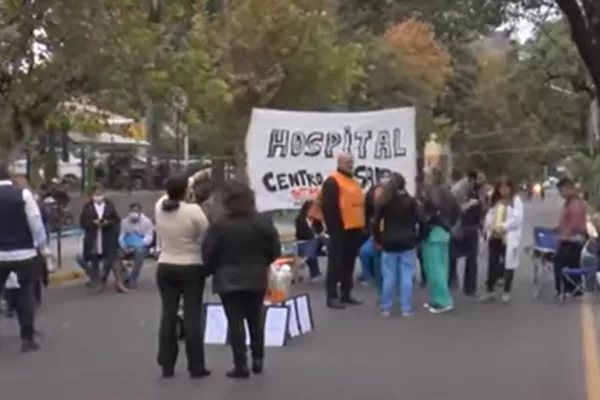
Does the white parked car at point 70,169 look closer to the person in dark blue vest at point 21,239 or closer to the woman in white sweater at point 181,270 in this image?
the person in dark blue vest at point 21,239

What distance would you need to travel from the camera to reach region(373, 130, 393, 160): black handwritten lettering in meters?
19.8

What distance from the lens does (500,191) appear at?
19375 millimetres

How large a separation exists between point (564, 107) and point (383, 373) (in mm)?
52055

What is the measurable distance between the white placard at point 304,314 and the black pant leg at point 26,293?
256cm

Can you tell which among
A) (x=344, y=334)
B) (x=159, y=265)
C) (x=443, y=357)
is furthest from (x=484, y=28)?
(x=159, y=265)

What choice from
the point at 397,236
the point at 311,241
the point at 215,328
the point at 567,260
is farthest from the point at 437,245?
the point at 311,241

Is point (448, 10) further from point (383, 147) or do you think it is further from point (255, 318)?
point (255, 318)

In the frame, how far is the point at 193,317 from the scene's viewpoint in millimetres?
12086

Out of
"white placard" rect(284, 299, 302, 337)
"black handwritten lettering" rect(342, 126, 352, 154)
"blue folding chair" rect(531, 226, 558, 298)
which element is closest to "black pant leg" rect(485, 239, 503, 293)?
"blue folding chair" rect(531, 226, 558, 298)

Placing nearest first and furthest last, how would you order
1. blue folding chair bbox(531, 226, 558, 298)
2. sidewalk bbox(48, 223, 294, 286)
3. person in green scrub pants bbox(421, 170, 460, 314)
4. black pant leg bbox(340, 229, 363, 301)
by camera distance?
person in green scrub pants bbox(421, 170, 460, 314) < black pant leg bbox(340, 229, 363, 301) < blue folding chair bbox(531, 226, 558, 298) < sidewalk bbox(48, 223, 294, 286)

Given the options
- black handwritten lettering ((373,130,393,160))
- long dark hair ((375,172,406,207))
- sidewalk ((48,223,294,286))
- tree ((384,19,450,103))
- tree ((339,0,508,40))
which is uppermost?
tree ((384,19,450,103))

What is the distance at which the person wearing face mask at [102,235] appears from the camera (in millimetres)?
21688

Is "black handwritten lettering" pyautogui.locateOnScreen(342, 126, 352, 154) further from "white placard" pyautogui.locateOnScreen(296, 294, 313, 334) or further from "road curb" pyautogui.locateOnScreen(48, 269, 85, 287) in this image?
"road curb" pyautogui.locateOnScreen(48, 269, 85, 287)

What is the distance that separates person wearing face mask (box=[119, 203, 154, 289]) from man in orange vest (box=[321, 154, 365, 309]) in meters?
4.89
